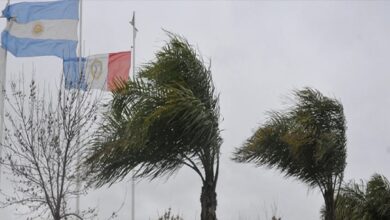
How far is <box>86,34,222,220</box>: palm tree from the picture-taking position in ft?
35.9

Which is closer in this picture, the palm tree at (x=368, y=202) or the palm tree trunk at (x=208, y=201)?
the palm tree trunk at (x=208, y=201)

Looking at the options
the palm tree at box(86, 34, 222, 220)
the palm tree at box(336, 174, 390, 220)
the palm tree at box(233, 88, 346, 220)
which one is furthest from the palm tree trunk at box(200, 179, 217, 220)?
the palm tree at box(336, 174, 390, 220)

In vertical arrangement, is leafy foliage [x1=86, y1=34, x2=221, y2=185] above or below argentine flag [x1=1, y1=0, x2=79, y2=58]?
below

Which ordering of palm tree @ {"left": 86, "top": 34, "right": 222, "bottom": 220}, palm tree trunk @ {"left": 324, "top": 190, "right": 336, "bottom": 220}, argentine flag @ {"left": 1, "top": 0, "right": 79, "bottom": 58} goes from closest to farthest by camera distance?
1. palm tree @ {"left": 86, "top": 34, "right": 222, "bottom": 220}
2. palm tree trunk @ {"left": 324, "top": 190, "right": 336, "bottom": 220}
3. argentine flag @ {"left": 1, "top": 0, "right": 79, "bottom": 58}

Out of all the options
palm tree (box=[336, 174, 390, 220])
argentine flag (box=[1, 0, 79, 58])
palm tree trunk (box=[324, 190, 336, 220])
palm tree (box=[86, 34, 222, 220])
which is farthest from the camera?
argentine flag (box=[1, 0, 79, 58])

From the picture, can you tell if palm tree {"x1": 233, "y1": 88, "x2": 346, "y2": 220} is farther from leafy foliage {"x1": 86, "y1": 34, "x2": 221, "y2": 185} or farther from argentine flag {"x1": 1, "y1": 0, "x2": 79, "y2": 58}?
argentine flag {"x1": 1, "y1": 0, "x2": 79, "y2": 58}

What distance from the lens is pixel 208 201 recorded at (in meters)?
11.0

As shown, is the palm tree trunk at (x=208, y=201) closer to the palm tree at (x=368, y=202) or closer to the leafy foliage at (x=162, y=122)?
the leafy foliage at (x=162, y=122)

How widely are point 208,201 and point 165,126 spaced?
130cm

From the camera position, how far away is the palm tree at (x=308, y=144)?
44.1ft

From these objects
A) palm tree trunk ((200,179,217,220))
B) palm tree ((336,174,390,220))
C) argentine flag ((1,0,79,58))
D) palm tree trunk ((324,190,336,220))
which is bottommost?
palm tree trunk ((200,179,217,220))

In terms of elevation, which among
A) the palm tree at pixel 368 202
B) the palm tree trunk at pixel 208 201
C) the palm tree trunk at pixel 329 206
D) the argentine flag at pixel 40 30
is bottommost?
the palm tree trunk at pixel 208 201

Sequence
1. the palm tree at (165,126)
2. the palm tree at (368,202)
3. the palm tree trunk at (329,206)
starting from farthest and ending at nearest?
the palm tree at (368,202), the palm tree trunk at (329,206), the palm tree at (165,126)

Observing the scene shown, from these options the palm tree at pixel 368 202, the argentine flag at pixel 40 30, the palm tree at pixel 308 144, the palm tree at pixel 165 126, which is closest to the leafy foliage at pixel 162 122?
the palm tree at pixel 165 126
